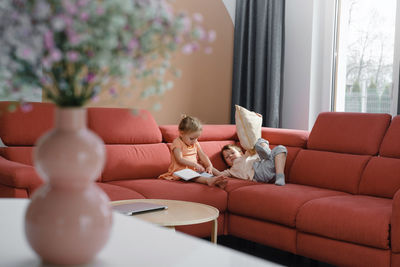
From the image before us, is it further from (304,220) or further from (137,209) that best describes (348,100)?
(137,209)

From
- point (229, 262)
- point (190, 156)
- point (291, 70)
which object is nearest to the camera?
point (229, 262)

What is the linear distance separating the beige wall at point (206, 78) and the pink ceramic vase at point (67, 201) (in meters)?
3.64

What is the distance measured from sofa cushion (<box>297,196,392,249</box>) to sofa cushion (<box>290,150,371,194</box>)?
1.07ft

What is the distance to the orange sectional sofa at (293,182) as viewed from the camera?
104 inches

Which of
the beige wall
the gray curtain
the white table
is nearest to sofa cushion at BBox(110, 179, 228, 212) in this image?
the beige wall

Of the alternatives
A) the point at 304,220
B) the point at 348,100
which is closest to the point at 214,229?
the point at 304,220

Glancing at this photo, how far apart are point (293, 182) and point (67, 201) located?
3.06 m

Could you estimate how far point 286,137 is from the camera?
391cm

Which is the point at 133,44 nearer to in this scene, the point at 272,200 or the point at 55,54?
the point at 55,54

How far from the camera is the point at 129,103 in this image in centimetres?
439

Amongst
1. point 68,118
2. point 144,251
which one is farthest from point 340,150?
point 68,118

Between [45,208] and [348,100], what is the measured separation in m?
4.13

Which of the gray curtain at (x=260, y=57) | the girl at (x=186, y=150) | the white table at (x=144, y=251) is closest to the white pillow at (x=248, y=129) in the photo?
the girl at (x=186, y=150)

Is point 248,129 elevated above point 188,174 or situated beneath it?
elevated above
